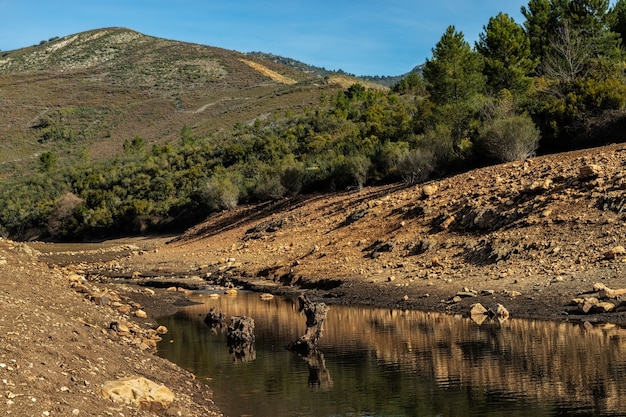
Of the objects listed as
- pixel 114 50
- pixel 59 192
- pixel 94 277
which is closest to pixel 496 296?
pixel 94 277

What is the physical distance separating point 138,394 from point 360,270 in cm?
1604

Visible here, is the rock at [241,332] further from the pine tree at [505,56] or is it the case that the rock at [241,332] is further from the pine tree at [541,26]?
the pine tree at [541,26]

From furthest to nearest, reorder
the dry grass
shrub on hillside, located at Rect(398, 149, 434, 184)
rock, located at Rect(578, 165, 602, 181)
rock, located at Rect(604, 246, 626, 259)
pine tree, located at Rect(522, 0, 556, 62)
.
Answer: the dry grass → pine tree, located at Rect(522, 0, 556, 62) → shrub on hillside, located at Rect(398, 149, 434, 184) → rock, located at Rect(578, 165, 602, 181) → rock, located at Rect(604, 246, 626, 259)

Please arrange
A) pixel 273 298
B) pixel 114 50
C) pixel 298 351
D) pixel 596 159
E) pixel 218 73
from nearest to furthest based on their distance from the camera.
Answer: pixel 298 351, pixel 273 298, pixel 596 159, pixel 218 73, pixel 114 50

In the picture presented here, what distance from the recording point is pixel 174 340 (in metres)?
17.2

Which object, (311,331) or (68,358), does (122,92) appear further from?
(68,358)

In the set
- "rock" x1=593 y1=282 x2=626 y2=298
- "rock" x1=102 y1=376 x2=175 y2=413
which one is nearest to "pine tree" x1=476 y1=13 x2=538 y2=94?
"rock" x1=593 y1=282 x2=626 y2=298

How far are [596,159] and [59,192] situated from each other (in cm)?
6549

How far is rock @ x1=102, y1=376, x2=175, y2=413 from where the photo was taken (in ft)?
30.3

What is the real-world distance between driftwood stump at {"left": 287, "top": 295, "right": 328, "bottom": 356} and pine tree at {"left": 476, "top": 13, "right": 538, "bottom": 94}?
34.0 metres

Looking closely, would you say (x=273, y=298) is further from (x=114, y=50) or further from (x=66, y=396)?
(x=114, y=50)

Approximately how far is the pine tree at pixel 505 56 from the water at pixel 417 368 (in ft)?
102

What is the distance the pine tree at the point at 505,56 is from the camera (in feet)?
152

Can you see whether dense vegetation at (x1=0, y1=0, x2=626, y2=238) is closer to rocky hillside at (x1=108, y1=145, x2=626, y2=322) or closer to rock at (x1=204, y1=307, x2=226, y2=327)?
rocky hillside at (x1=108, y1=145, x2=626, y2=322)
